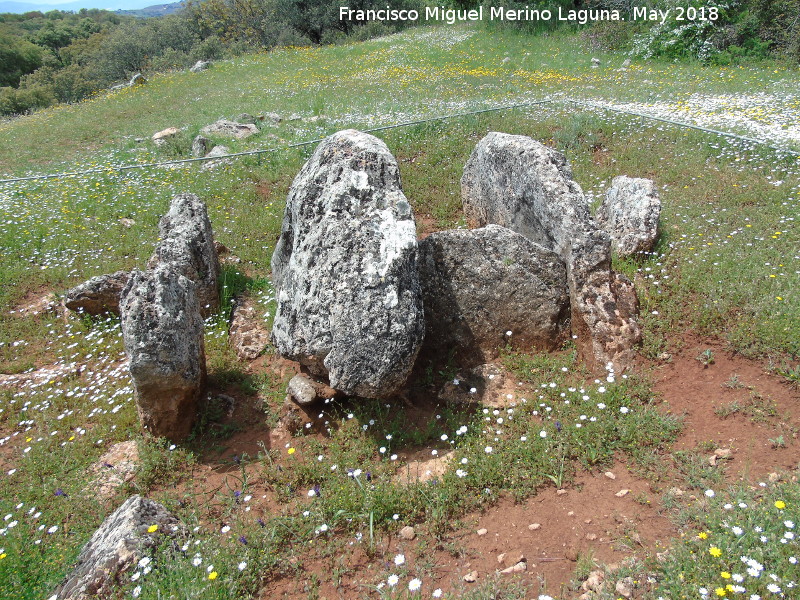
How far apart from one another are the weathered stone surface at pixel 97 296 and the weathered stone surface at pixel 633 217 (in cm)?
766

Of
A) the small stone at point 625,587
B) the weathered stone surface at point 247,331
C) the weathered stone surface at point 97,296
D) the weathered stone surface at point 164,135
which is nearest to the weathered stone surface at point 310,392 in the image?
the weathered stone surface at point 247,331

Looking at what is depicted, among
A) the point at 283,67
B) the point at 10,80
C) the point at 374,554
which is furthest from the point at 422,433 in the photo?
the point at 10,80

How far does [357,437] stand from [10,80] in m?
85.7

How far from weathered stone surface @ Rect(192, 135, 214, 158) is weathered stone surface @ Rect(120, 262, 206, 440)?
9952 mm

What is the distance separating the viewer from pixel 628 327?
6.34 m

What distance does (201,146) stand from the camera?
49.6ft

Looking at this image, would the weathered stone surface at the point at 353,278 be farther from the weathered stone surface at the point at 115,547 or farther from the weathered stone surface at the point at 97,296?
the weathered stone surface at the point at 97,296

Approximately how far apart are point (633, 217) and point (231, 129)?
12.7 metres

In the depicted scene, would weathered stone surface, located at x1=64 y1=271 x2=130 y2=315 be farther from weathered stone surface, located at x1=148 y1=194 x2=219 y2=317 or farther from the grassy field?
weathered stone surface, located at x1=148 y1=194 x2=219 y2=317

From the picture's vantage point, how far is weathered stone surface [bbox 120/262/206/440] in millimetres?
5559

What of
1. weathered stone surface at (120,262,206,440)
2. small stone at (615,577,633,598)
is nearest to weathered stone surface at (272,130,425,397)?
weathered stone surface at (120,262,206,440)

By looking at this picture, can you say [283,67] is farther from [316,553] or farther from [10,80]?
[10,80]

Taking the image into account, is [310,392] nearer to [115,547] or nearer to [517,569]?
[115,547]

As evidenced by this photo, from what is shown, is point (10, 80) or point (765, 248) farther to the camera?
point (10, 80)
